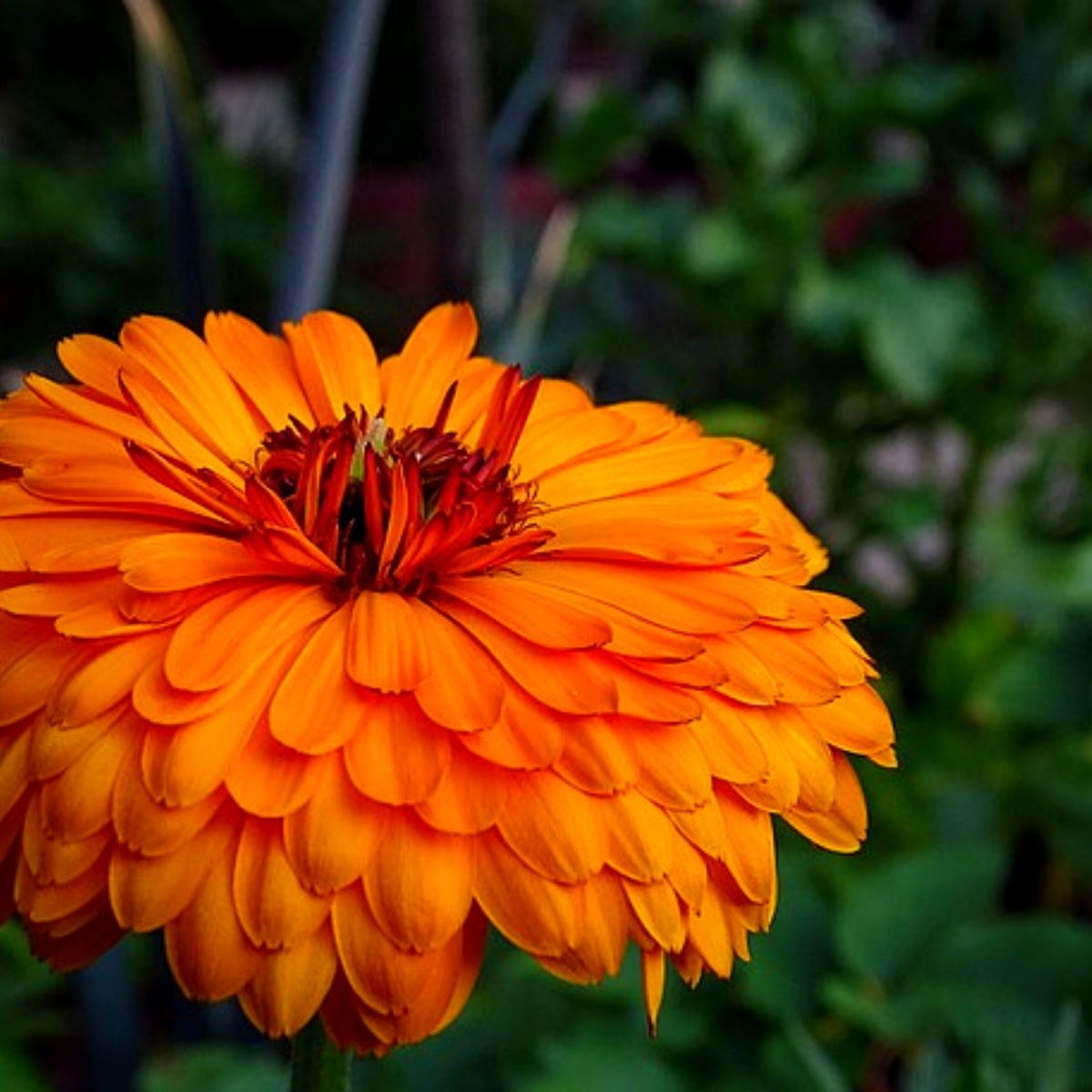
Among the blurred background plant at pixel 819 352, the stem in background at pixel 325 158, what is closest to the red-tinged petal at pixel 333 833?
the blurred background plant at pixel 819 352

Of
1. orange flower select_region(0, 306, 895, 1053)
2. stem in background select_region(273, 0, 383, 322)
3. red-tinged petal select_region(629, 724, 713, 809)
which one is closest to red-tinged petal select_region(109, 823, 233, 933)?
orange flower select_region(0, 306, 895, 1053)

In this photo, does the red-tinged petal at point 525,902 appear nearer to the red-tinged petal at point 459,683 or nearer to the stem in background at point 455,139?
the red-tinged petal at point 459,683

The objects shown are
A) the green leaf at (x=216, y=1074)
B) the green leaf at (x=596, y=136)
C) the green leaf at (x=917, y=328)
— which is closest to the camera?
the green leaf at (x=216, y=1074)

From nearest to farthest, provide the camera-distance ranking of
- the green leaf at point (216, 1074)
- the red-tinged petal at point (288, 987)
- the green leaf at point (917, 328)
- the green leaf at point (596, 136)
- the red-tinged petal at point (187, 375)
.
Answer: the red-tinged petal at point (288, 987), the red-tinged petal at point (187, 375), the green leaf at point (216, 1074), the green leaf at point (917, 328), the green leaf at point (596, 136)

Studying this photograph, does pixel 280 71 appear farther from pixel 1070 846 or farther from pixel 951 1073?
pixel 951 1073

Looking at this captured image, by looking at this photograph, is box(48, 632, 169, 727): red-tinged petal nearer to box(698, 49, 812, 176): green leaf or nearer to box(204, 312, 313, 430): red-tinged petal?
box(204, 312, 313, 430): red-tinged petal

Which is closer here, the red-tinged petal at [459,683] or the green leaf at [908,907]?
the red-tinged petal at [459,683]

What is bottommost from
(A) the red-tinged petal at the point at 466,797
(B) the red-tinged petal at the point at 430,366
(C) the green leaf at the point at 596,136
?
(A) the red-tinged petal at the point at 466,797

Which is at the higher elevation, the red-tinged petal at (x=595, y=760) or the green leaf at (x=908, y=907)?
the green leaf at (x=908, y=907)
